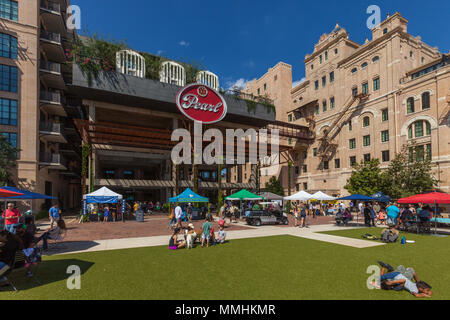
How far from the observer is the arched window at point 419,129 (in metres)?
32.9

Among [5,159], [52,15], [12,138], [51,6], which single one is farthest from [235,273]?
[51,6]

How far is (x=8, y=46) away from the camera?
28781 millimetres

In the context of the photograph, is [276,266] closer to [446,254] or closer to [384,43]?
[446,254]

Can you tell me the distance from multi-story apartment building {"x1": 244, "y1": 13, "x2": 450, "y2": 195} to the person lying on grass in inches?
1220

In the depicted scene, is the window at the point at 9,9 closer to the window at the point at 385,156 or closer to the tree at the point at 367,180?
the tree at the point at 367,180

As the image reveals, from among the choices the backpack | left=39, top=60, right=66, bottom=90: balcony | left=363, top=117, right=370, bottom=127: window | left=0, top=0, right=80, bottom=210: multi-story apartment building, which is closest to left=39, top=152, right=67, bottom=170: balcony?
left=0, top=0, right=80, bottom=210: multi-story apartment building

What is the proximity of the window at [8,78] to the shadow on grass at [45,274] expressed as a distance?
2852 cm

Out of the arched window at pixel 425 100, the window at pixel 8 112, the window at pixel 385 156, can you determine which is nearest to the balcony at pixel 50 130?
the window at pixel 8 112

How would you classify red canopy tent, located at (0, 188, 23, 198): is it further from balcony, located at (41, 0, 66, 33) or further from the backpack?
balcony, located at (41, 0, 66, 33)

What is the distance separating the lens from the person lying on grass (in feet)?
19.7

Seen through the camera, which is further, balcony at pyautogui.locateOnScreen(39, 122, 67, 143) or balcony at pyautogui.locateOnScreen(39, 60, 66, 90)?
balcony at pyautogui.locateOnScreen(39, 60, 66, 90)
